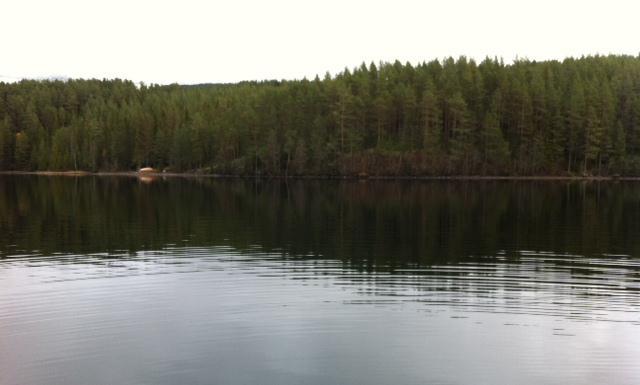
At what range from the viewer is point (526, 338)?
19469 mm

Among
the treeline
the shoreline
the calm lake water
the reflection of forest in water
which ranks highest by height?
the treeline

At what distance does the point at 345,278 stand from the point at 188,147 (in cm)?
14767

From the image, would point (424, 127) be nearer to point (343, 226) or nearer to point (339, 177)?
point (339, 177)

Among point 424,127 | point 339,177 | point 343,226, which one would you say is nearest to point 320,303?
point 343,226

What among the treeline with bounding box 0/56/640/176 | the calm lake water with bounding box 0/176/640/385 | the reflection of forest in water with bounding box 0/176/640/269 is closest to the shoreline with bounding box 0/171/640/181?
the treeline with bounding box 0/56/640/176

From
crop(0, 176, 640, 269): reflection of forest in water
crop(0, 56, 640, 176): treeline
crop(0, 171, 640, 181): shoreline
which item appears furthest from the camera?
crop(0, 56, 640, 176): treeline

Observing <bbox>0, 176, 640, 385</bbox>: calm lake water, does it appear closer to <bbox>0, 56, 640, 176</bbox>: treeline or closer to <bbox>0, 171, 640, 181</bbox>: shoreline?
<bbox>0, 171, 640, 181</bbox>: shoreline

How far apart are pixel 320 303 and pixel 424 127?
408ft

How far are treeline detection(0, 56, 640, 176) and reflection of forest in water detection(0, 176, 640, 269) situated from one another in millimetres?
61402

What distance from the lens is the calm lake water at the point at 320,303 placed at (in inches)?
666

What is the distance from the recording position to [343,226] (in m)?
49.3

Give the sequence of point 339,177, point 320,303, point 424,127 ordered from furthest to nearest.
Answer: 1. point 339,177
2. point 424,127
3. point 320,303

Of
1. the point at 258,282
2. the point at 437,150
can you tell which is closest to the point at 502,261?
the point at 258,282

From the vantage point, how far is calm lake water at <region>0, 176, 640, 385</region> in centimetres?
1691
